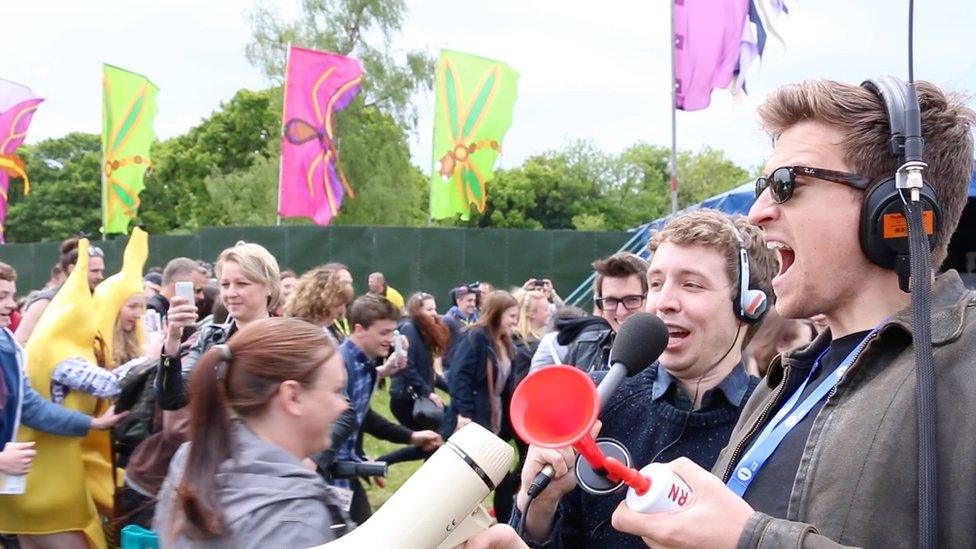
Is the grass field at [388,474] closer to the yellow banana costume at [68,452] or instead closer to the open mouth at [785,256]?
the yellow banana costume at [68,452]

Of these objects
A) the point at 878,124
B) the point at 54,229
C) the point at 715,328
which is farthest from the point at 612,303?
the point at 54,229

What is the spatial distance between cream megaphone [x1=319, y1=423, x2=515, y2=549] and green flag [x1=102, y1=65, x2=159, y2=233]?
1835 cm

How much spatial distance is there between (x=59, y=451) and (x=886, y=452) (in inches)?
181

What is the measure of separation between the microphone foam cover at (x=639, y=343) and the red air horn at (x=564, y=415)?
503mm

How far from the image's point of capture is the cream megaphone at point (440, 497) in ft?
4.85

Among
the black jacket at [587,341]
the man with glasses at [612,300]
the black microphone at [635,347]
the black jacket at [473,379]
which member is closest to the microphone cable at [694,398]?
the black microphone at [635,347]

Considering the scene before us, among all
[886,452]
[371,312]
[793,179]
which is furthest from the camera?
[371,312]

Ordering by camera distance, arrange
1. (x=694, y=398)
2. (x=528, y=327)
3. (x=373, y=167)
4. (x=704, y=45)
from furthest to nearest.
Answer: (x=373, y=167), (x=704, y=45), (x=528, y=327), (x=694, y=398)

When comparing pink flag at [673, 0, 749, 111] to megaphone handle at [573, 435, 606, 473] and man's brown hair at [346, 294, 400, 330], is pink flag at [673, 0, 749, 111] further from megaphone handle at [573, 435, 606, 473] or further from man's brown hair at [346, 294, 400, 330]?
megaphone handle at [573, 435, 606, 473]

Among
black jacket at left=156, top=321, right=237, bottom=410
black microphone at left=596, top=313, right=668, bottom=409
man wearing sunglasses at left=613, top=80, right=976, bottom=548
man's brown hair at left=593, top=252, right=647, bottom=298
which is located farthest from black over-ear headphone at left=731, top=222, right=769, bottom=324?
black jacket at left=156, top=321, right=237, bottom=410

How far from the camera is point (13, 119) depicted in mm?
16438

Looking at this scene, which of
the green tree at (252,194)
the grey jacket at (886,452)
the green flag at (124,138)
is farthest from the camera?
the green tree at (252,194)

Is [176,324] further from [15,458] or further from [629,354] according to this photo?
[629,354]

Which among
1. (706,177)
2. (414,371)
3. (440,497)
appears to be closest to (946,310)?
(440,497)
